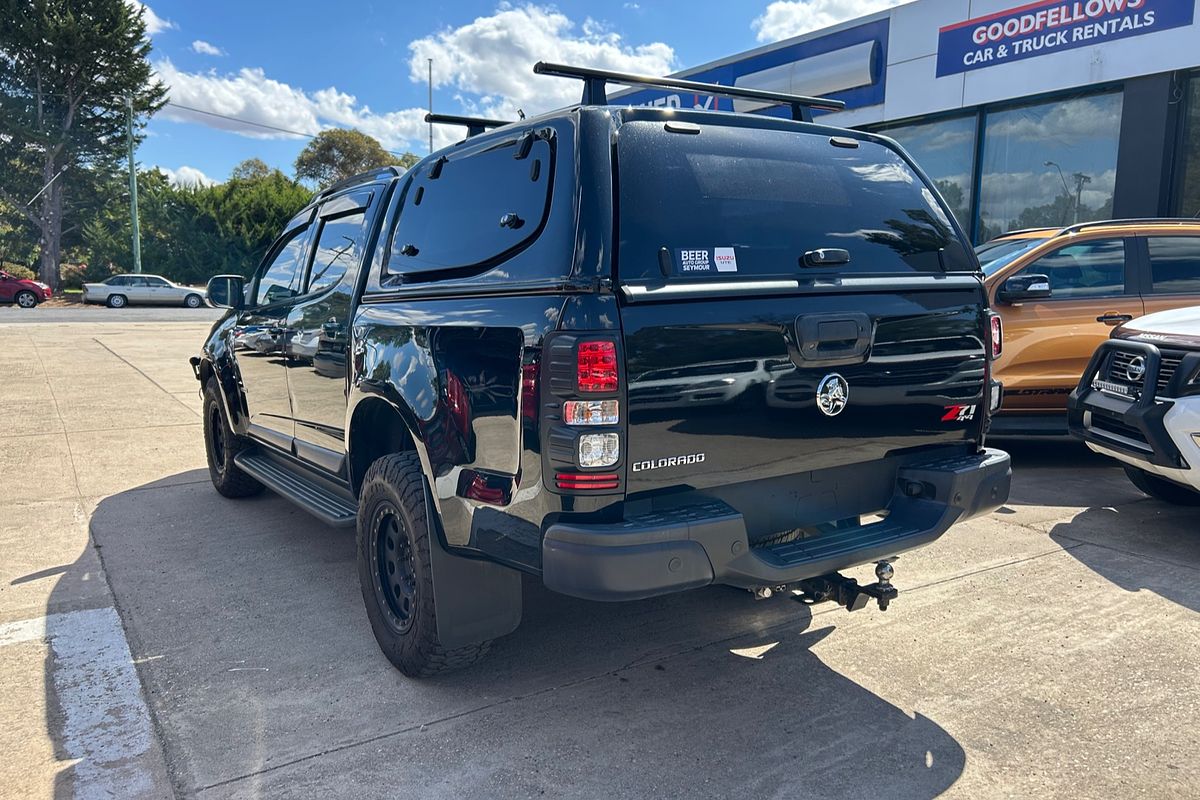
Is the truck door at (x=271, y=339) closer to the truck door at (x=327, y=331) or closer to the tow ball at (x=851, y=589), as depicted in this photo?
the truck door at (x=327, y=331)

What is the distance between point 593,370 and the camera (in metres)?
2.52

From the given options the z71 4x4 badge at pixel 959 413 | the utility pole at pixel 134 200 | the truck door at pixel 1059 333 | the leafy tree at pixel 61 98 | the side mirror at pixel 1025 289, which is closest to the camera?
the z71 4x4 badge at pixel 959 413

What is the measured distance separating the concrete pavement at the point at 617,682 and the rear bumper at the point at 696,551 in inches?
24.0

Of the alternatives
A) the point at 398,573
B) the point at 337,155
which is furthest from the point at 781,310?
the point at 337,155

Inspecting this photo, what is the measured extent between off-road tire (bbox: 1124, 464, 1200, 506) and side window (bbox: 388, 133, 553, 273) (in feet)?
14.7

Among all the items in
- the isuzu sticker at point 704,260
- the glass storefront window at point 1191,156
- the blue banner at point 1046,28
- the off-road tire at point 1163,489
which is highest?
the blue banner at point 1046,28

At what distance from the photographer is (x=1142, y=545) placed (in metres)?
4.90

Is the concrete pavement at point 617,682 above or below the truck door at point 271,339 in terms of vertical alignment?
below

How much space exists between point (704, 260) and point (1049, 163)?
419 inches

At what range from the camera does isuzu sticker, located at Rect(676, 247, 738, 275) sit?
2.76m

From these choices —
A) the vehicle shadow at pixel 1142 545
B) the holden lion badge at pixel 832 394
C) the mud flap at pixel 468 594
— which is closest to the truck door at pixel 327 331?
the mud flap at pixel 468 594

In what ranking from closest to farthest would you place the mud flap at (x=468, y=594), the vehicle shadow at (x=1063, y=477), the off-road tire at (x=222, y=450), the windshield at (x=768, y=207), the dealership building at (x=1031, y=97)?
the windshield at (x=768, y=207) < the mud flap at (x=468, y=594) < the off-road tire at (x=222, y=450) < the vehicle shadow at (x=1063, y=477) < the dealership building at (x=1031, y=97)

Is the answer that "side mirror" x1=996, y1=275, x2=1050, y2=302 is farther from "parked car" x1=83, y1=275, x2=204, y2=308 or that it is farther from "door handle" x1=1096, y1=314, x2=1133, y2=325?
"parked car" x1=83, y1=275, x2=204, y2=308

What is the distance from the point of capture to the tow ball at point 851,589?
3.16m
